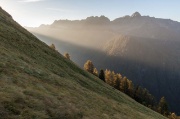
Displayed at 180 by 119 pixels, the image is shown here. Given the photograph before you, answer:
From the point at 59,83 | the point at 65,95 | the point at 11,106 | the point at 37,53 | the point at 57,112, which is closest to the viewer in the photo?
the point at 11,106

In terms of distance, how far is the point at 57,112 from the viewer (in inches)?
1035

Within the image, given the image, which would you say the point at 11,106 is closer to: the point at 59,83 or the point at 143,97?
the point at 59,83

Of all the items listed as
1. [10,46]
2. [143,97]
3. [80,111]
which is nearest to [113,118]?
[80,111]

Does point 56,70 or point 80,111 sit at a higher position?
point 56,70

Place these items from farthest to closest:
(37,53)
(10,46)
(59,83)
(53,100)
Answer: (37,53)
(10,46)
(59,83)
(53,100)

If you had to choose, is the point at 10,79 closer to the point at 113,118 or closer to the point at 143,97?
the point at 113,118

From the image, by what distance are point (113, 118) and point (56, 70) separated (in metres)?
16.7

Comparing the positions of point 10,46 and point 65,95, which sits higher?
point 10,46

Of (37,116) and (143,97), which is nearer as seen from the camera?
(37,116)

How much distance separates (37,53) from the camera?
174ft

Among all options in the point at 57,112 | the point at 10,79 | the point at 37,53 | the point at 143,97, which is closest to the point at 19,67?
the point at 10,79

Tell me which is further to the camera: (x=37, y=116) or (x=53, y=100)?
(x=53, y=100)

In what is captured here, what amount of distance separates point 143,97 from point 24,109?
352ft

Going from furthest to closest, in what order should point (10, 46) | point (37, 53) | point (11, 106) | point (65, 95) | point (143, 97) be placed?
1. point (143, 97)
2. point (37, 53)
3. point (10, 46)
4. point (65, 95)
5. point (11, 106)
